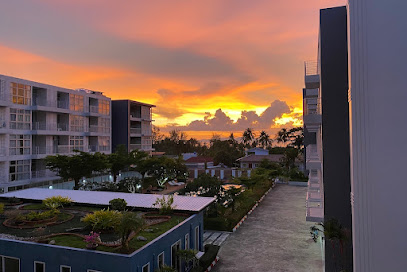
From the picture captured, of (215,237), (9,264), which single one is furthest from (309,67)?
(9,264)

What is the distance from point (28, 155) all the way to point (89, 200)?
17.6m

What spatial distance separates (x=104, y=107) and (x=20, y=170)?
52.4ft

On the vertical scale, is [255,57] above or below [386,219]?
above

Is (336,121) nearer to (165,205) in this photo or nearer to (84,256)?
(165,205)

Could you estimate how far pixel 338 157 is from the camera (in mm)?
11734

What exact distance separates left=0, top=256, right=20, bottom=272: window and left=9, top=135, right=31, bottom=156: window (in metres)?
20.9

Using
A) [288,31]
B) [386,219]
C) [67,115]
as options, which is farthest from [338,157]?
[67,115]

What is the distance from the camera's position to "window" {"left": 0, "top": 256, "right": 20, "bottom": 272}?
39.9 ft

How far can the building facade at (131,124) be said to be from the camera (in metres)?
47.2

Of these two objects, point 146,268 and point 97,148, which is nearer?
point 146,268

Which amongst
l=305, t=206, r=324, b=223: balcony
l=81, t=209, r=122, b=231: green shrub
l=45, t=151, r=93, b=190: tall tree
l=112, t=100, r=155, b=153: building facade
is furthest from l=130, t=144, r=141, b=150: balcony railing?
l=305, t=206, r=324, b=223: balcony

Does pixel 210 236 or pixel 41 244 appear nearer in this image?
pixel 41 244

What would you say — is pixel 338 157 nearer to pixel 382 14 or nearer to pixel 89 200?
pixel 382 14

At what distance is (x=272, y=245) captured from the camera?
19047 millimetres
